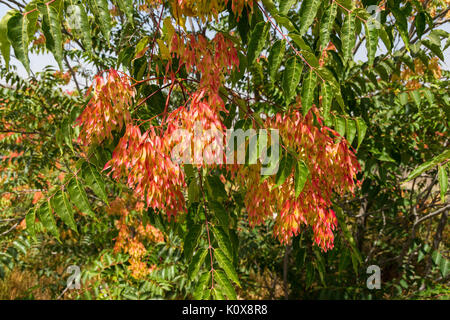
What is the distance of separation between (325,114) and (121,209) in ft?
8.03

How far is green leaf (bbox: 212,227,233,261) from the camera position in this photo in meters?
1.26

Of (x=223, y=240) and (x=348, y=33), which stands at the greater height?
(x=348, y=33)

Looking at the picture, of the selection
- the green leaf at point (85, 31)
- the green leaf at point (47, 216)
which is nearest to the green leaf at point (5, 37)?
the green leaf at point (85, 31)

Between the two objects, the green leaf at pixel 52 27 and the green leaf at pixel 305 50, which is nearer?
the green leaf at pixel 52 27

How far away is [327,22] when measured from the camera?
45.2 inches

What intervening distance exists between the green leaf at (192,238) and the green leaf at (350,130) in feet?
2.67

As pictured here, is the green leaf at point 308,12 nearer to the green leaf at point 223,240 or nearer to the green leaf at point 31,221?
the green leaf at point 223,240

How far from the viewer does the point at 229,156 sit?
131 centimetres

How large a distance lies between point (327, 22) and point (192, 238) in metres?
0.94

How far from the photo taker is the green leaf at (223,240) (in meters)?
1.26

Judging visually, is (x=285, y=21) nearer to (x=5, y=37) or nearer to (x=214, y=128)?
(x=214, y=128)

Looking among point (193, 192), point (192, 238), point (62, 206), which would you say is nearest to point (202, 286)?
point (192, 238)
